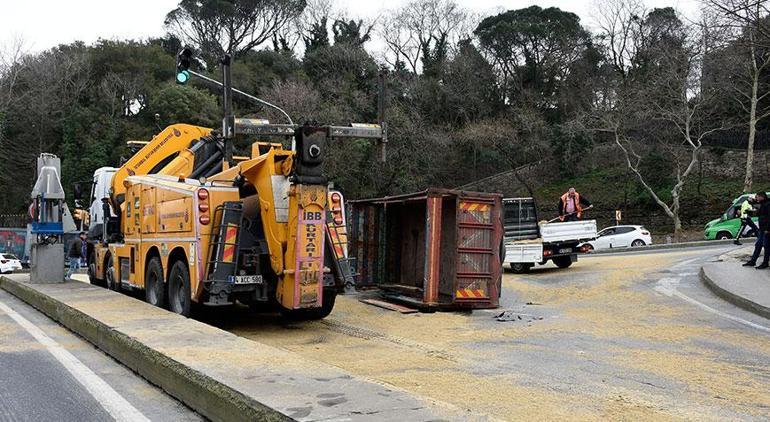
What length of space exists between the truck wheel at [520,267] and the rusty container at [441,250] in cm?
541

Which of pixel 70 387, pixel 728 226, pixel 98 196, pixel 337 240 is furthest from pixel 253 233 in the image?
pixel 728 226

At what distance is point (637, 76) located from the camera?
47000 millimetres

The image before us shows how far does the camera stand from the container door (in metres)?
12.5

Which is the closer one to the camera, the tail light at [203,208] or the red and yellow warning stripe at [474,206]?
the tail light at [203,208]

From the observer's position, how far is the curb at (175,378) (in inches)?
190

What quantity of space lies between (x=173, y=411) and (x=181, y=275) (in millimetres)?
5239

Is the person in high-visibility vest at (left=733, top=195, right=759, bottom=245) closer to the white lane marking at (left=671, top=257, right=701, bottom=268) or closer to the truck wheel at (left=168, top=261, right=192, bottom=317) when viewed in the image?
the white lane marking at (left=671, top=257, right=701, bottom=268)

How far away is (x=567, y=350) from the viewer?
28.5 ft

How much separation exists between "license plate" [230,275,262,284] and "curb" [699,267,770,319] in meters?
8.21

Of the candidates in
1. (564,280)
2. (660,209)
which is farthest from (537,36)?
(564,280)

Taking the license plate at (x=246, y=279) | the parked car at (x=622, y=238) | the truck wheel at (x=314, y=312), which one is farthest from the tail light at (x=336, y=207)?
the parked car at (x=622, y=238)

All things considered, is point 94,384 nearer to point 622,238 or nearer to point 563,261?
point 563,261

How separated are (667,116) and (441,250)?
1178 inches

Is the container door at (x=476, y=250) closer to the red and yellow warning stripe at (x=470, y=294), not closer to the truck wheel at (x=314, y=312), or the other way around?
the red and yellow warning stripe at (x=470, y=294)
